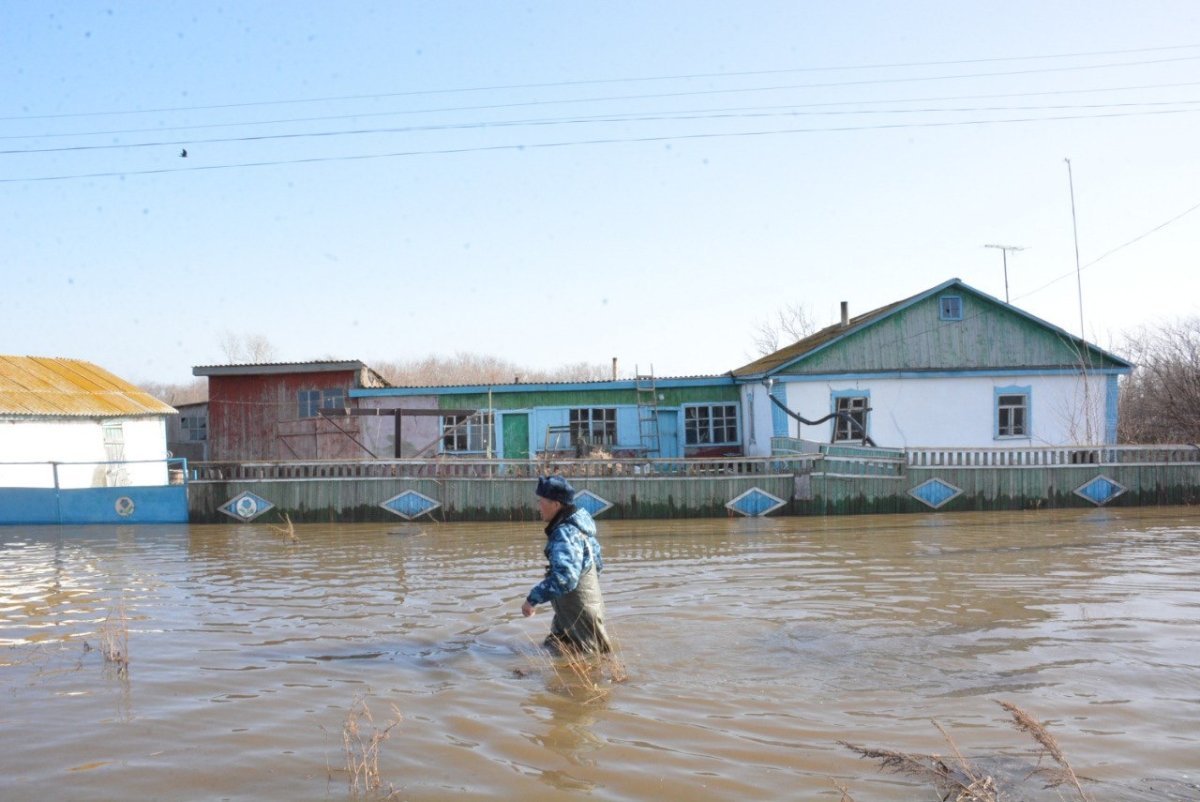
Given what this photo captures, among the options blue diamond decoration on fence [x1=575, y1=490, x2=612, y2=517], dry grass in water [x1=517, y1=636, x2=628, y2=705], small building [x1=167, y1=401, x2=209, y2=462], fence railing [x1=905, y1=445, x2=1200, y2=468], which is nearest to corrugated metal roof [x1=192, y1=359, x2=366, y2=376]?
small building [x1=167, y1=401, x2=209, y2=462]

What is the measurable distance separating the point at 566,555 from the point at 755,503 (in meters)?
13.3

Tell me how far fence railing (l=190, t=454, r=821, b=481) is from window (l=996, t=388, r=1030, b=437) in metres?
9.04

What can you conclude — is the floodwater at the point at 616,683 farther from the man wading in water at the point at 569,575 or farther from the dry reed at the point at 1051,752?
the man wading in water at the point at 569,575

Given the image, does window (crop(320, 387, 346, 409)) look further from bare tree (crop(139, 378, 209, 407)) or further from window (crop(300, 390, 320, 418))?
bare tree (crop(139, 378, 209, 407))

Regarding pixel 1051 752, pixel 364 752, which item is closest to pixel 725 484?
pixel 1051 752

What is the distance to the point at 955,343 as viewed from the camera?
2600cm

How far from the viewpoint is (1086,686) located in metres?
6.68

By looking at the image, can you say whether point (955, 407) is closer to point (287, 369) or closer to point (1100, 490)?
point (1100, 490)

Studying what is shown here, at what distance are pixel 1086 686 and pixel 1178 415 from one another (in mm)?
28534

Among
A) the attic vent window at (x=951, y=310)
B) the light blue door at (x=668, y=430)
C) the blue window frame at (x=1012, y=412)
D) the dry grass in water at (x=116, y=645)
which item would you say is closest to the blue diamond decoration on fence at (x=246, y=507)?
the dry grass in water at (x=116, y=645)

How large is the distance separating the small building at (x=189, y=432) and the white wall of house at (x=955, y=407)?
71.1 feet

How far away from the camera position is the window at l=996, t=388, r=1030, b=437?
85.1ft

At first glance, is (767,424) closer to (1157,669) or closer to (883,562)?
(883,562)

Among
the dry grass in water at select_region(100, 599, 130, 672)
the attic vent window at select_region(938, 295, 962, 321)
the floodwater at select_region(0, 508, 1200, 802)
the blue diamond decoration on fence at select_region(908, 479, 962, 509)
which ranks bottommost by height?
the floodwater at select_region(0, 508, 1200, 802)
